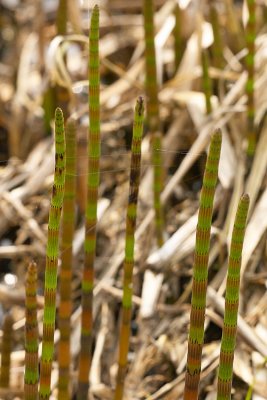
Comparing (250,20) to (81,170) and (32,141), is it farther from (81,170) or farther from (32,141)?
(32,141)

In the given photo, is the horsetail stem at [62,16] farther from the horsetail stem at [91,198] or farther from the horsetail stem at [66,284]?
the horsetail stem at [91,198]

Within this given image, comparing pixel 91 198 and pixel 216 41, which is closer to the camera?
pixel 91 198

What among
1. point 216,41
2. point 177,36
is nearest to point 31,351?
point 216,41

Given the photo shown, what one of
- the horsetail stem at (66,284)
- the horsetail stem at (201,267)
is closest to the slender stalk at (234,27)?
the horsetail stem at (66,284)

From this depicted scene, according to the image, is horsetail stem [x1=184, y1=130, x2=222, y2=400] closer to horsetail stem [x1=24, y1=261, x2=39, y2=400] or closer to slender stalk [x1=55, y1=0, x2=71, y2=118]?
horsetail stem [x1=24, y1=261, x2=39, y2=400]

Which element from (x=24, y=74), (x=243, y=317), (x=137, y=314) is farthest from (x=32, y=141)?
(x=243, y=317)

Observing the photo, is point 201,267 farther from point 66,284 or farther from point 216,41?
point 216,41
